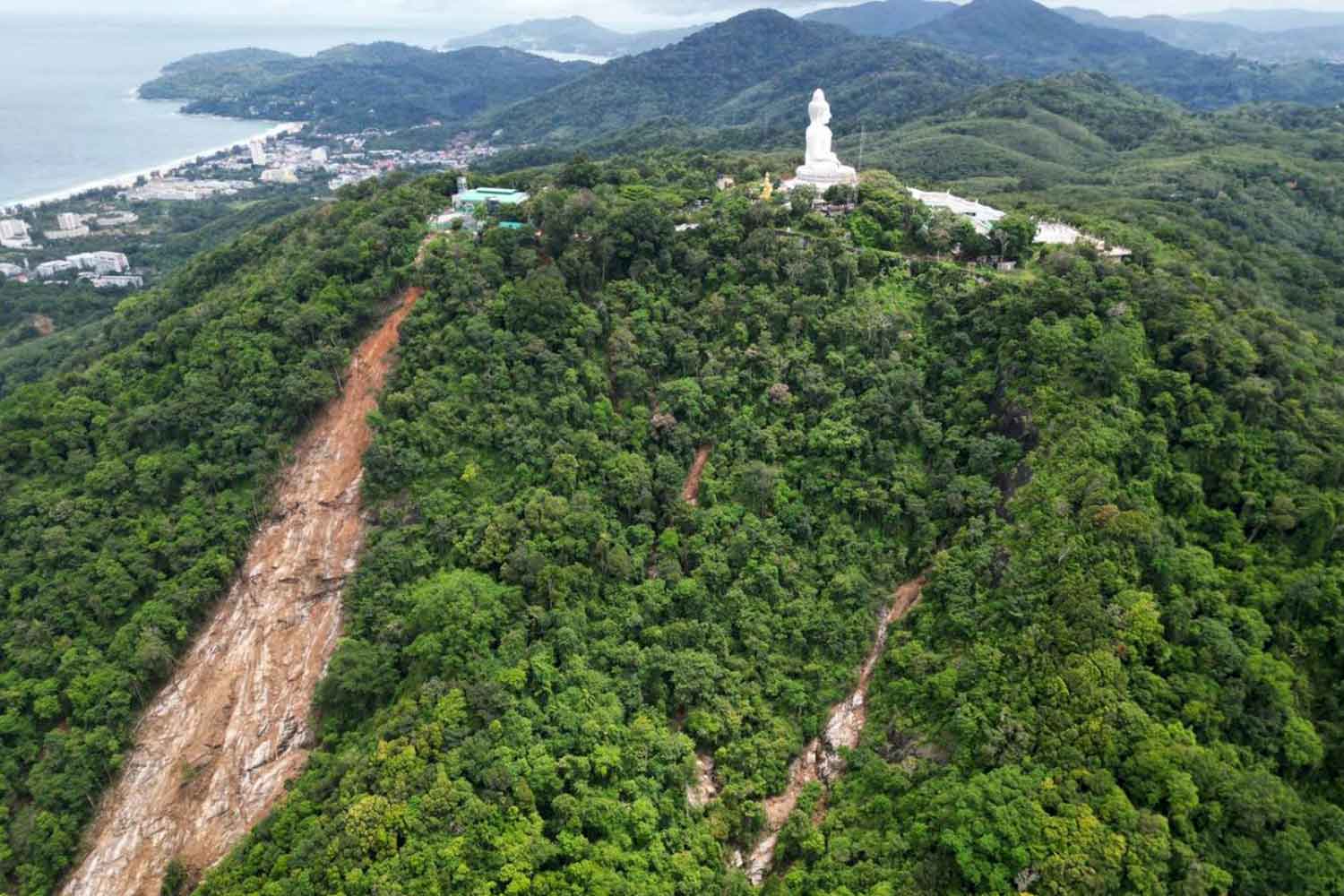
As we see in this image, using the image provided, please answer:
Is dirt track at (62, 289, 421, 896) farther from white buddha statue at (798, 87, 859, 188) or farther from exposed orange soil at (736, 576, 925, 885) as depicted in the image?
white buddha statue at (798, 87, 859, 188)

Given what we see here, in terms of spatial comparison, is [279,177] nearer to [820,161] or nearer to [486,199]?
[486,199]

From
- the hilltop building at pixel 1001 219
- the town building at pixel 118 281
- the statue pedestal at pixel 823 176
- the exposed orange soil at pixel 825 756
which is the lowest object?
the exposed orange soil at pixel 825 756

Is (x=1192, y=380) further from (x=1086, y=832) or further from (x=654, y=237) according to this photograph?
(x=654, y=237)

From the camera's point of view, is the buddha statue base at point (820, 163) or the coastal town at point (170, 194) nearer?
the buddha statue base at point (820, 163)

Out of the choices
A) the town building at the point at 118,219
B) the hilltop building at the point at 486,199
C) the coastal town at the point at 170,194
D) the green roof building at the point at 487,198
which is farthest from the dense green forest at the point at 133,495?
the town building at the point at 118,219

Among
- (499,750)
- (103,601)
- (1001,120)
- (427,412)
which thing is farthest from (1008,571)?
(1001,120)

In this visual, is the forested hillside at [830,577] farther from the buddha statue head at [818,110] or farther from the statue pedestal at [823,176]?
the buddha statue head at [818,110]
